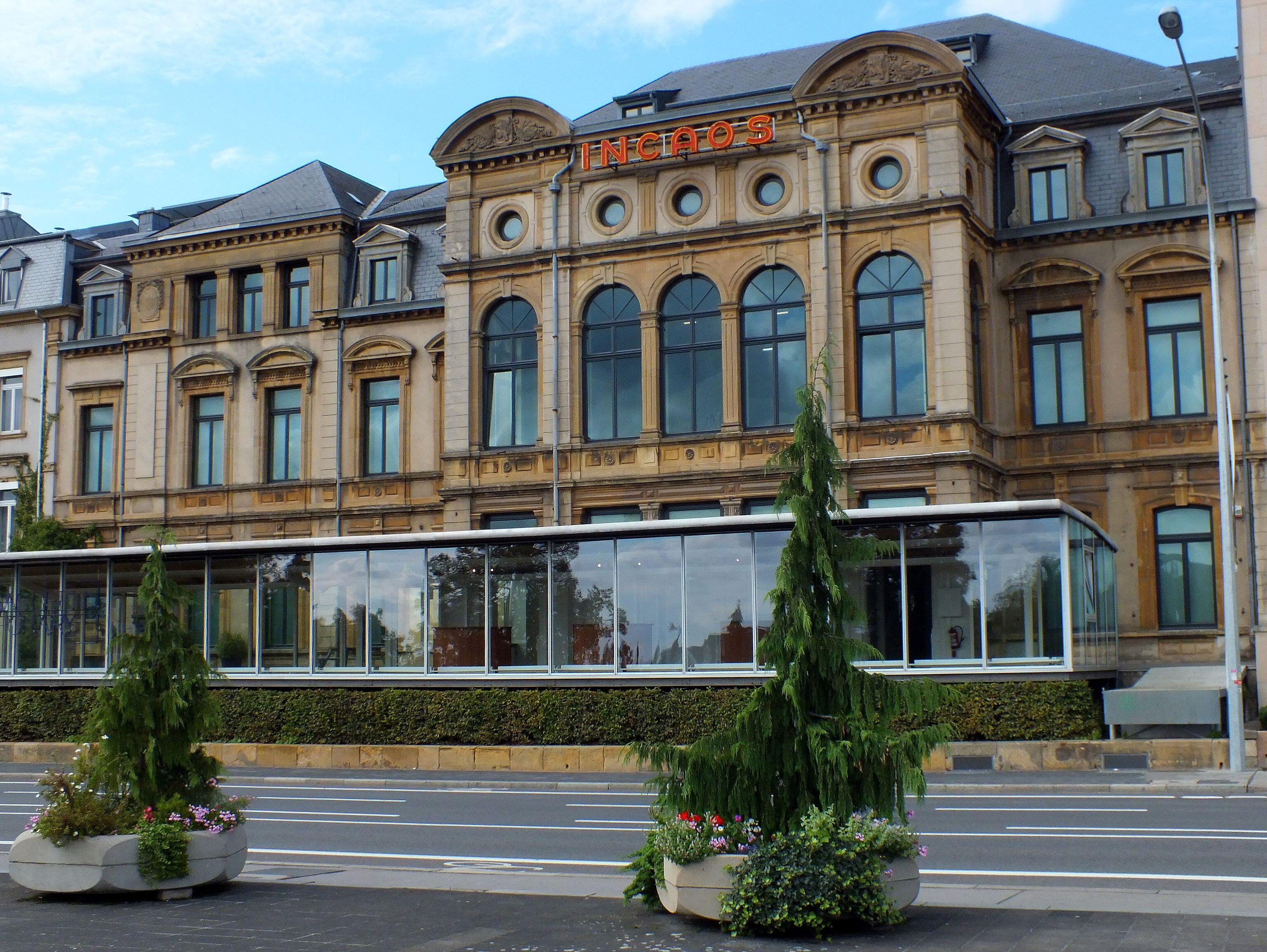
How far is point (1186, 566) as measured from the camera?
3497 cm

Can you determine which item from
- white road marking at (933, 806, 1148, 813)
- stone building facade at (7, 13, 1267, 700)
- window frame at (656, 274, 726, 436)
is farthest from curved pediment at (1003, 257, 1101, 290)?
white road marking at (933, 806, 1148, 813)

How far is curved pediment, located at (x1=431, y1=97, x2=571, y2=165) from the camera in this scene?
38938 millimetres

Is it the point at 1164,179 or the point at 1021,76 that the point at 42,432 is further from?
the point at 1164,179

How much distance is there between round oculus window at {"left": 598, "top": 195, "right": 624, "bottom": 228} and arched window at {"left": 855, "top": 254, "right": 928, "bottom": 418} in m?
6.77

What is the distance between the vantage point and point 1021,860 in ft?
48.5

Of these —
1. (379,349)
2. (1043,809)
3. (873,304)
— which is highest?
(379,349)

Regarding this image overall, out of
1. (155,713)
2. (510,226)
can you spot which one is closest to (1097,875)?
(155,713)

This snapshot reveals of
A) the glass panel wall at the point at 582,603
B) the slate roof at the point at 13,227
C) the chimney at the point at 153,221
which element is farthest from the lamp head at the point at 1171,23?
the slate roof at the point at 13,227

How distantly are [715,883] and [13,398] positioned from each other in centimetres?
4375

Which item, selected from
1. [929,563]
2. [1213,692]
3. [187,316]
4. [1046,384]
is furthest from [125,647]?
[187,316]

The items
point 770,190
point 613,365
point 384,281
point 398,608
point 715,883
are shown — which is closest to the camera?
point 715,883

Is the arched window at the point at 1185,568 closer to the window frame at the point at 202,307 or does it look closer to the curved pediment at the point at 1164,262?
the curved pediment at the point at 1164,262

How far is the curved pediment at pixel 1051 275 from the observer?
36.4m

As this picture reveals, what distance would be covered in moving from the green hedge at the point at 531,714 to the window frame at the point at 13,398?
16480 millimetres
